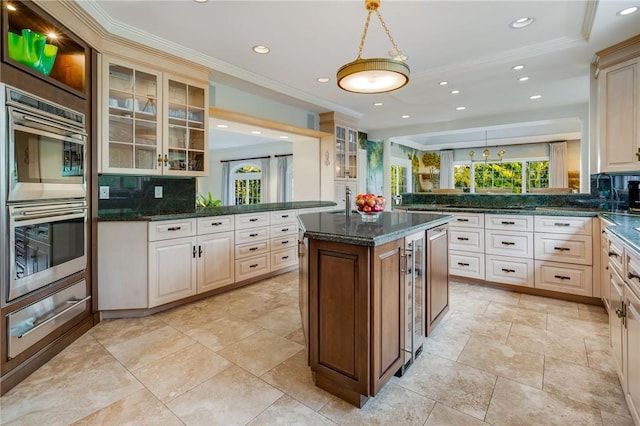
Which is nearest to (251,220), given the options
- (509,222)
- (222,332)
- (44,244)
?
(222,332)

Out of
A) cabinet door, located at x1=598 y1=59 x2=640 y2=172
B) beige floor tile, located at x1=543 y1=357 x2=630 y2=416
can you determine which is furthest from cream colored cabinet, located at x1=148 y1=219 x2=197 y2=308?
cabinet door, located at x1=598 y1=59 x2=640 y2=172

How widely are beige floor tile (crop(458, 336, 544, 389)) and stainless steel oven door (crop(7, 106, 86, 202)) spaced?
303 cm

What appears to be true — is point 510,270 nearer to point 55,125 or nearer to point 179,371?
point 179,371

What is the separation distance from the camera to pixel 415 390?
6.14 feet

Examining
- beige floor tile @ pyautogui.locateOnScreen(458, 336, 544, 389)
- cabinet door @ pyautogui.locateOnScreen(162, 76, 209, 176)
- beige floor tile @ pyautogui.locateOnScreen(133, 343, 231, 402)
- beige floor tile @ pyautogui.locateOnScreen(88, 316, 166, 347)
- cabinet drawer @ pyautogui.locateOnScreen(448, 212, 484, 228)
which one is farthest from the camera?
cabinet drawer @ pyautogui.locateOnScreen(448, 212, 484, 228)

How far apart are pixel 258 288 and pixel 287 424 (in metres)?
2.32

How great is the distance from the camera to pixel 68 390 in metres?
1.86

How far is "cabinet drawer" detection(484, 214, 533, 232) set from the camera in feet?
11.7

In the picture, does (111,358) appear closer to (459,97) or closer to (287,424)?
(287,424)

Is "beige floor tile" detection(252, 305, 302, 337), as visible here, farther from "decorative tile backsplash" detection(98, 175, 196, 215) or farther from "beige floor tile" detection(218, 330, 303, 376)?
"decorative tile backsplash" detection(98, 175, 196, 215)

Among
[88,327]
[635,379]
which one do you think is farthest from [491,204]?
[88,327]

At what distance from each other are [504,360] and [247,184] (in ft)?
27.6

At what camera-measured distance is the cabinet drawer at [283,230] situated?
4.24 m

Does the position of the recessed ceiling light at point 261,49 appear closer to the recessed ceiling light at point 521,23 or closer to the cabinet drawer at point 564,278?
the recessed ceiling light at point 521,23
